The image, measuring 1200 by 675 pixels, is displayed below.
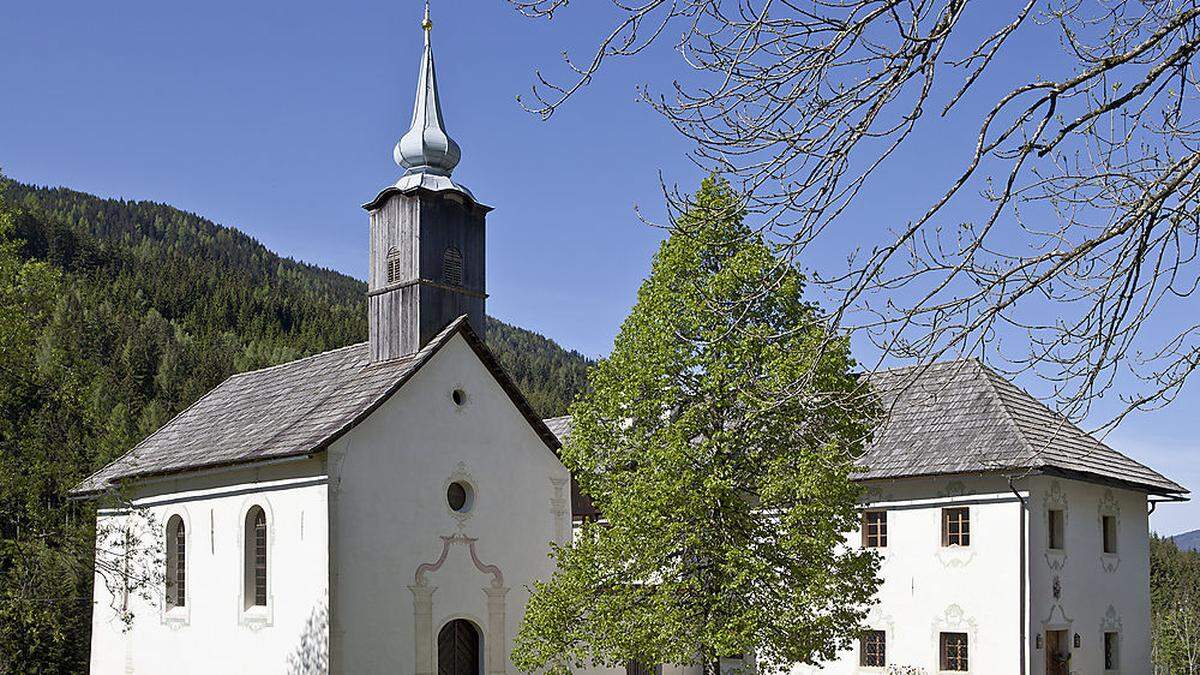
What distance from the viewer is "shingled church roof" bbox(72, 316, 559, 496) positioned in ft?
69.6

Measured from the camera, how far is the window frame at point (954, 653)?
78.6 ft

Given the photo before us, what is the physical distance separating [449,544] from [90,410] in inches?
260

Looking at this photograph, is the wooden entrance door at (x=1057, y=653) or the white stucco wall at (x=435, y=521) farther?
the wooden entrance door at (x=1057, y=653)

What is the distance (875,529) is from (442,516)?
933 centimetres

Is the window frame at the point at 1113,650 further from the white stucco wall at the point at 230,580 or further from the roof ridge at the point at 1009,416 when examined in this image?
the white stucco wall at the point at 230,580

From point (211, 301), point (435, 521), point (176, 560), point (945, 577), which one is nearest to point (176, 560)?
point (176, 560)

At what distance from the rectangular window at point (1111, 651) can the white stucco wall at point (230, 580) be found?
15.9 meters

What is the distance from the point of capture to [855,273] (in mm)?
6035

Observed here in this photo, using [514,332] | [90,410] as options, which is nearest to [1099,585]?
[90,410]

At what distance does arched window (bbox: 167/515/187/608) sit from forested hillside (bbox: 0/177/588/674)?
5.41ft

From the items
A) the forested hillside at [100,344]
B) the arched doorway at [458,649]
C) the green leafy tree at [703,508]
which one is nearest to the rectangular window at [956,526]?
the green leafy tree at [703,508]

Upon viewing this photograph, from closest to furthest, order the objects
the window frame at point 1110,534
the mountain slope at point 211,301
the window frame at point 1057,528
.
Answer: the window frame at point 1057,528, the window frame at point 1110,534, the mountain slope at point 211,301

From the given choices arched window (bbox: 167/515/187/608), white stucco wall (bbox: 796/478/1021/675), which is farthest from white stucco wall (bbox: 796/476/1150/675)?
arched window (bbox: 167/515/187/608)

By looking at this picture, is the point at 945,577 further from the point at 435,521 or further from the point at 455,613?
the point at 435,521
